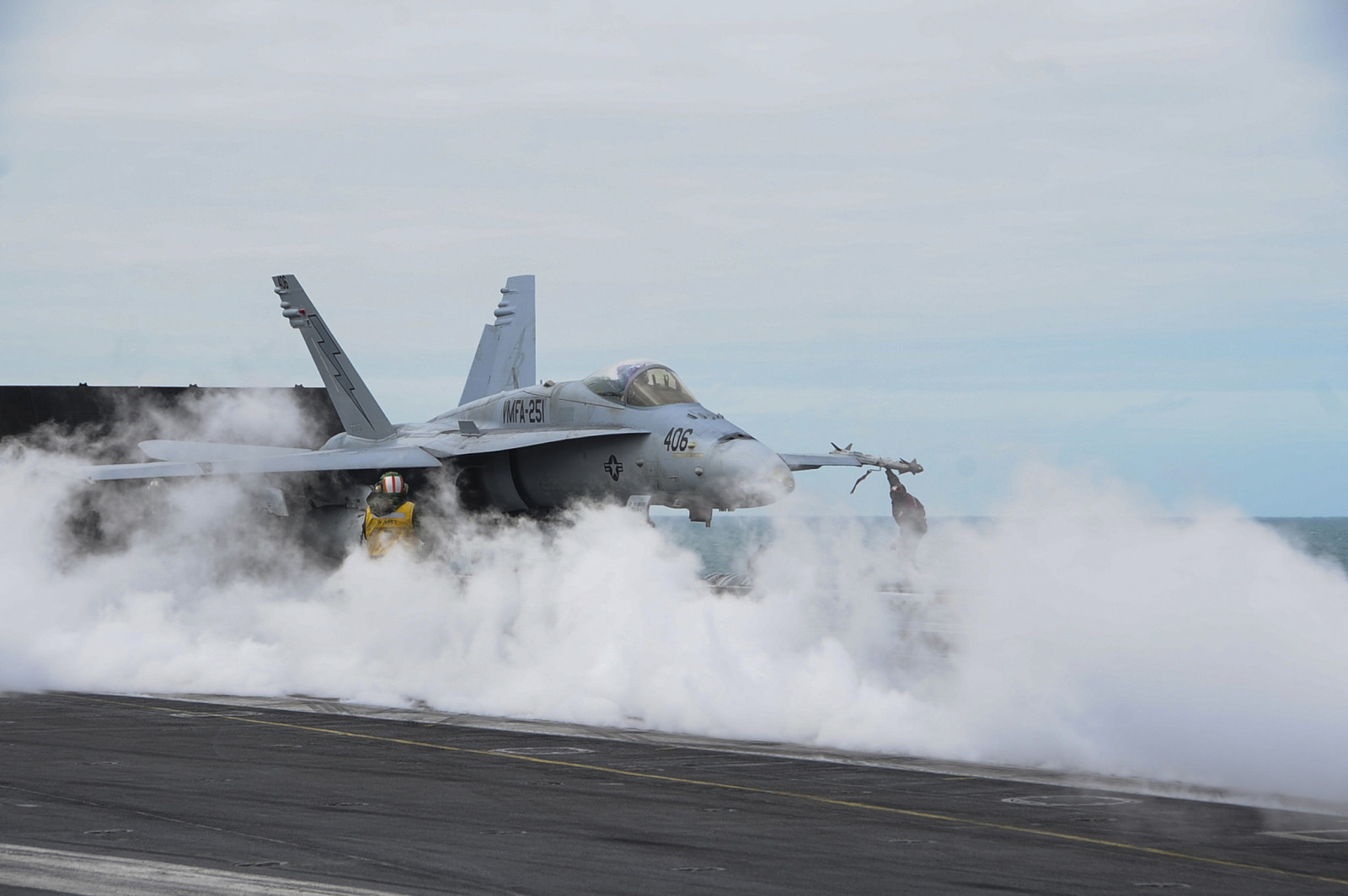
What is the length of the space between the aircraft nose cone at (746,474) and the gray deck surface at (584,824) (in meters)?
5.08

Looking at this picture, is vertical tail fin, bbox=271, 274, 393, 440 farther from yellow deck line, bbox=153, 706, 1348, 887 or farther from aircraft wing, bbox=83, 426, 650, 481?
yellow deck line, bbox=153, 706, 1348, 887

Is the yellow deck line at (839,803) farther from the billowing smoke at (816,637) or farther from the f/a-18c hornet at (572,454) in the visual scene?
the f/a-18c hornet at (572,454)

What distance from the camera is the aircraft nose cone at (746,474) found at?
1859 centimetres

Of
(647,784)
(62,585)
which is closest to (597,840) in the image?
(647,784)

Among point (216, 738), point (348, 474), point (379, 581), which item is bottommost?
point (216, 738)

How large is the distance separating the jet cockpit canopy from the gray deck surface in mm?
7903

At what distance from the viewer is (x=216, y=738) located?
557 inches

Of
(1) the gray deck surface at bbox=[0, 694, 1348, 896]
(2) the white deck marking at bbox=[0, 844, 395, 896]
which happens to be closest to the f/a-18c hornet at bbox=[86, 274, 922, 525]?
(1) the gray deck surface at bbox=[0, 694, 1348, 896]

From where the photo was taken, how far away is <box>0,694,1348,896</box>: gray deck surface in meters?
8.03

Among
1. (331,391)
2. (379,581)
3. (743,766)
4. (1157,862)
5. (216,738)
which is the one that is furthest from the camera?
(331,391)

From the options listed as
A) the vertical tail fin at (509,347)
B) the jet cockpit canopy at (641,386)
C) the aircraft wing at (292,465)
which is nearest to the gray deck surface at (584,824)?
the jet cockpit canopy at (641,386)

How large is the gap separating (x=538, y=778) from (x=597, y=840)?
9.09ft

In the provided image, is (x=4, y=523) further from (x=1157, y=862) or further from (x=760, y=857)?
(x=1157, y=862)

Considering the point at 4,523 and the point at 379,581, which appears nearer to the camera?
the point at 379,581
